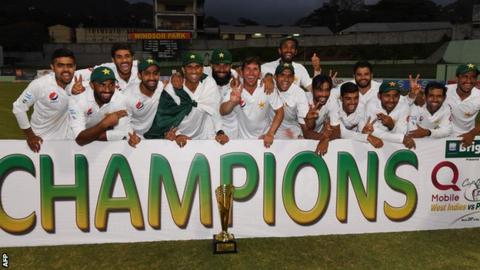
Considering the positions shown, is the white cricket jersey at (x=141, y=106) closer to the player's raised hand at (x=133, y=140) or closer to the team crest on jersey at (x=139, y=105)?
the team crest on jersey at (x=139, y=105)

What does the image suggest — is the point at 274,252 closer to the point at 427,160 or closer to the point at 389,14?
the point at 427,160

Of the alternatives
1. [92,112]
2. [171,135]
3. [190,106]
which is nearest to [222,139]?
[171,135]

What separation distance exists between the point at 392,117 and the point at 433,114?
2.86 ft

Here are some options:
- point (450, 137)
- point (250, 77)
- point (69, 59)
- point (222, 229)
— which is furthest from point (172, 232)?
point (450, 137)

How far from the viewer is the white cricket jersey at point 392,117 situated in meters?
5.74

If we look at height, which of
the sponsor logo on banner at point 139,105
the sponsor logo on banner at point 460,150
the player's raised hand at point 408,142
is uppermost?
the sponsor logo on banner at point 139,105

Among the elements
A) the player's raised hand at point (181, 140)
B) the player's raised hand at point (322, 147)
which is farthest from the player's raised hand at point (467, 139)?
the player's raised hand at point (181, 140)

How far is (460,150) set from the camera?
5.85 m

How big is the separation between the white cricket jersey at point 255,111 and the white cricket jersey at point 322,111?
0.64 metres

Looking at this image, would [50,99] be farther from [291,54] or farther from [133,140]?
[291,54]

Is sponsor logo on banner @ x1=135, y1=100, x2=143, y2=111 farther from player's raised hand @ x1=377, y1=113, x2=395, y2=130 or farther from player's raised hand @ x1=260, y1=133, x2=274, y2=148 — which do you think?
player's raised hand @ x1=377, y1=113, x2=395, y2=130

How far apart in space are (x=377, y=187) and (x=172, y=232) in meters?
2.78

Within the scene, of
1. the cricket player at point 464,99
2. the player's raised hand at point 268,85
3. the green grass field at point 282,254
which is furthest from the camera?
the cricket player at point 464,99

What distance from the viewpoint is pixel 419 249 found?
532 centimetres
